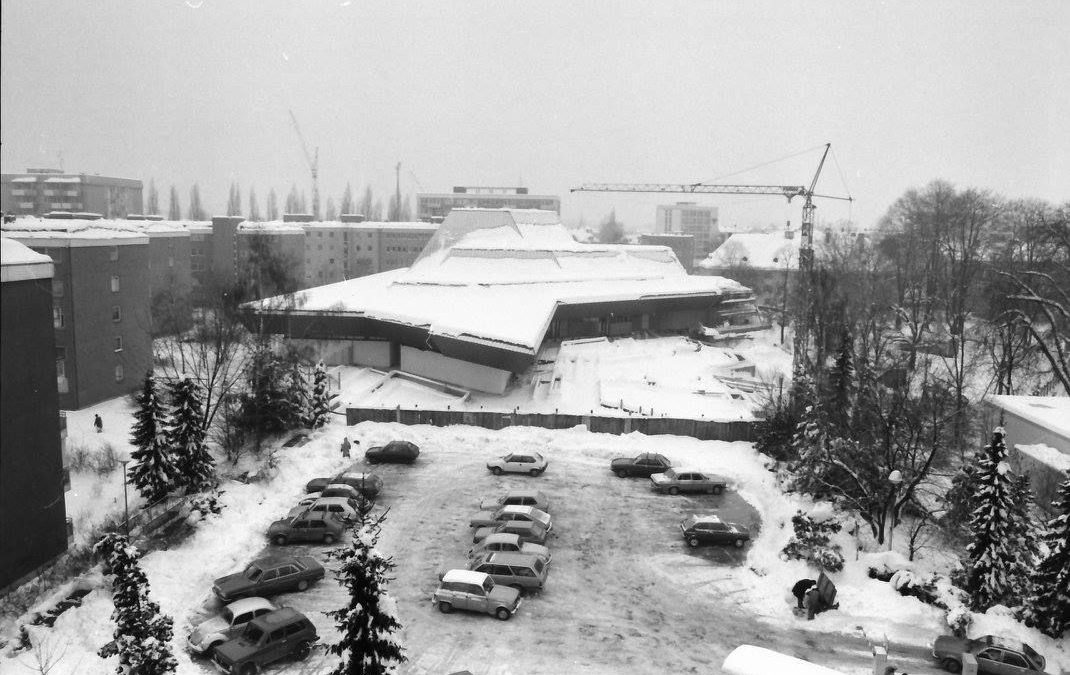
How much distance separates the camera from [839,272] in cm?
5359

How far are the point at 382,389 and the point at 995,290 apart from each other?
28996 mm

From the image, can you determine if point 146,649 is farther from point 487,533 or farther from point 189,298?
point 189,298

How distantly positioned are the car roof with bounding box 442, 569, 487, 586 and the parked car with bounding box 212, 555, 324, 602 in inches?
121

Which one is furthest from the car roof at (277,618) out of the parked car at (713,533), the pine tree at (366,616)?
the parked car at (713,533)

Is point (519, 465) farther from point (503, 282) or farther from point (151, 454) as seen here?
point (503, 282)

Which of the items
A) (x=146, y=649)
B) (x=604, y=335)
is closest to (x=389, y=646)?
(x=146, y=649)

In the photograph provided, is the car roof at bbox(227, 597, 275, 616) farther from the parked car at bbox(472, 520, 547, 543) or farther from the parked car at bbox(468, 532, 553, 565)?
the parked car at bbox(472, 520, 547, 543)

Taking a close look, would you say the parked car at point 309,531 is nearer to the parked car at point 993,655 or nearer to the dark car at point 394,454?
the dark car at point 394,454

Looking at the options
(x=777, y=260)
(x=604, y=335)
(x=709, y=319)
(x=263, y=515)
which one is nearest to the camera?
(x=263, y=515)

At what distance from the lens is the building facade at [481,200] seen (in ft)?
324

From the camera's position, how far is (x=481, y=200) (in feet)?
324

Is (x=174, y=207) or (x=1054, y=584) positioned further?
(x=174, y=207)

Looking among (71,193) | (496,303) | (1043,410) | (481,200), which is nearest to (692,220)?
(481,200)

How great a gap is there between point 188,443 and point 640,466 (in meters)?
13.4
